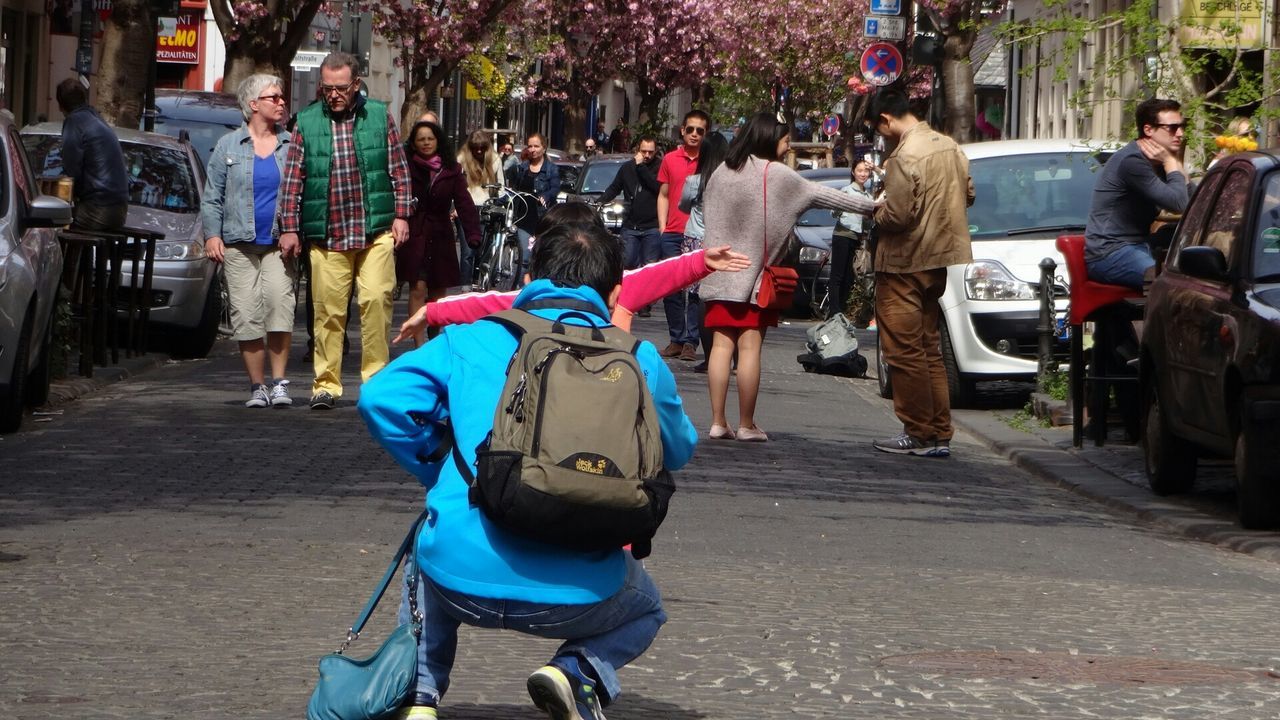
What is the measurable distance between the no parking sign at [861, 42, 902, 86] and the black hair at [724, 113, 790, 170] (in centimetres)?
1381

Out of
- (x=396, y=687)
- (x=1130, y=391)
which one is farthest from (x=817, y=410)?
(x=396, y=687)

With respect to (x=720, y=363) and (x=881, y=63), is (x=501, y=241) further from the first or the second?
(x=720, y=363)

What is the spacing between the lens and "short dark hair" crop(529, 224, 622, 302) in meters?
4.99

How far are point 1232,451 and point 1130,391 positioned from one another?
3.65 meters

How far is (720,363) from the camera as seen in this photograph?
507 inches

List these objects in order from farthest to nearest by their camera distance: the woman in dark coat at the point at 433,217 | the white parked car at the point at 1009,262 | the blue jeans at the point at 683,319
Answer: the blue jeans at the point at 683,319 → the woman in dark coat at the point at 433,217 → the white parked car at the point at 1009,262

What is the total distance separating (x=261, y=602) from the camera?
7.32 meters

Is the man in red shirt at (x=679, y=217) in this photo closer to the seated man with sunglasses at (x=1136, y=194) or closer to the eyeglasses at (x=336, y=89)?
the eyeglasses at (x=336, y=89)

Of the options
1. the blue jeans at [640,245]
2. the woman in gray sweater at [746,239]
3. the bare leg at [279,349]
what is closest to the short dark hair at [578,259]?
the woman in gray sweater at [746,239]

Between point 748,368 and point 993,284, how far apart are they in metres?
3.49

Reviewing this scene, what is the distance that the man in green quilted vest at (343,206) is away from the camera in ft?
42.8

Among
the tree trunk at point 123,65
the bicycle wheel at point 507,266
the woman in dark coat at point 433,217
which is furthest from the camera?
the bicycle wheel at point 507,266

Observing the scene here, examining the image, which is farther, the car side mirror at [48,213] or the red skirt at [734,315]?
the red skirt at [734,315]

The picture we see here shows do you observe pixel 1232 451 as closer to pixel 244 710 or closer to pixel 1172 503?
pixel 1172 503
